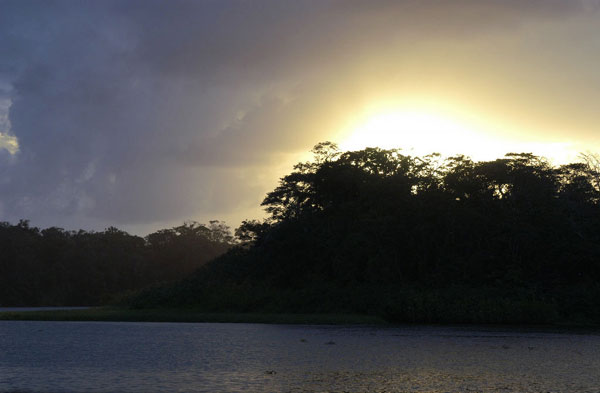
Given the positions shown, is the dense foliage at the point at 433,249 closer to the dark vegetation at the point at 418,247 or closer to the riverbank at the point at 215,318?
the dark vegetation at the point at 418,247

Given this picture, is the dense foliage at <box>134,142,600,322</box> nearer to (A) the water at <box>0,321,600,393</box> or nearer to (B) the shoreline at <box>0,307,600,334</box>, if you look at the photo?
(B) the shoreline at <box>0,307,600,334</box>

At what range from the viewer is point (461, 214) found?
71.8 metres

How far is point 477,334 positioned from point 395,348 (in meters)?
12.6

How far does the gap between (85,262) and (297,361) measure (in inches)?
4789

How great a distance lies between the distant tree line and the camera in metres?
138

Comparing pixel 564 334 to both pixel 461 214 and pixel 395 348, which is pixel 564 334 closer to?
pixel 395 348

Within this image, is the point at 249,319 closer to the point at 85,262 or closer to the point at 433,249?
the point at 433,249

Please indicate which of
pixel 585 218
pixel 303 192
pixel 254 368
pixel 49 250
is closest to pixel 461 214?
pixel 585 218

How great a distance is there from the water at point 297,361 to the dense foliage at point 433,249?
1738 cm

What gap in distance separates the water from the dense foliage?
684 inches

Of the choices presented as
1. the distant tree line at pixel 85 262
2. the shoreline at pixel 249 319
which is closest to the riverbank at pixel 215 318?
the shoreline at pixel 249 319

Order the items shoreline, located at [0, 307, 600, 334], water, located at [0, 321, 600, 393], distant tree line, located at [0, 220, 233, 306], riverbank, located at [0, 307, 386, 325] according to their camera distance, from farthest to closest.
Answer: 1. distant tree line, located at [0, 220, 233, 306]
2. riverbank, located at [0, 307, 386, 325]
3. shoreline, located at [0, 307, 600, 334]
4. water, located at [0, 321, 600, 393]

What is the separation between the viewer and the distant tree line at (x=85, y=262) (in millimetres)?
137500

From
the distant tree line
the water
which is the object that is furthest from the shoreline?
the distant tree line
